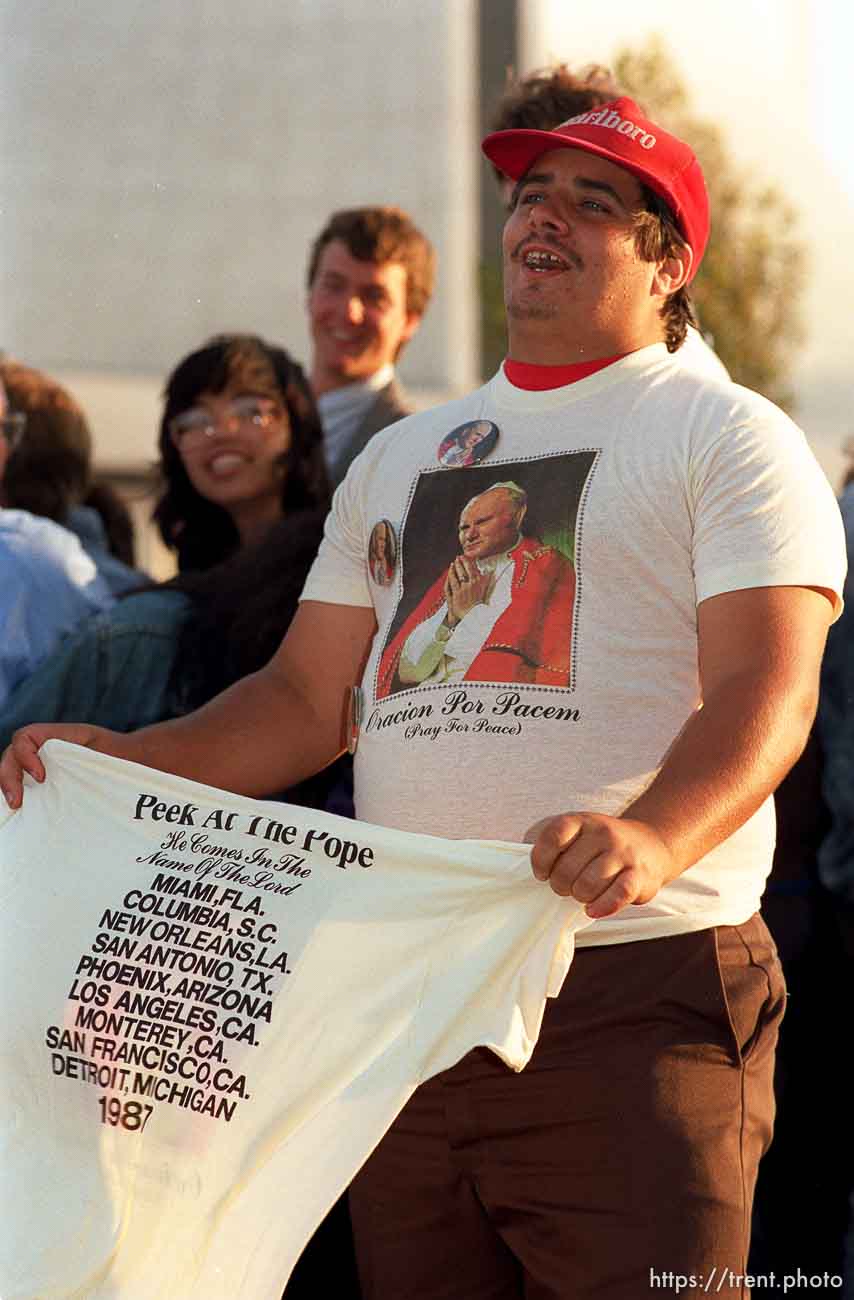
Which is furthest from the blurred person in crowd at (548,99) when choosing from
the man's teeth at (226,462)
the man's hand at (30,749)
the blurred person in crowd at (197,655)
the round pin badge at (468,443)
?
the man's hand at (30,749)

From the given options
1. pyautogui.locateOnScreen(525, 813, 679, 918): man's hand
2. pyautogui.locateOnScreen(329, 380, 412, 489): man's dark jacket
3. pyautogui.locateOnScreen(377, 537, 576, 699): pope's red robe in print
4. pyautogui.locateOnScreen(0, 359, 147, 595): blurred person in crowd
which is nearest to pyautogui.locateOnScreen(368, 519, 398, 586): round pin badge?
pyautogui.locateOnScreen(377, 537, 576, 699): pope's red robe in print

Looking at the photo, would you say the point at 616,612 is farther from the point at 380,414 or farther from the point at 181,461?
the point at 380,414

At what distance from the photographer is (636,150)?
238 centimetres

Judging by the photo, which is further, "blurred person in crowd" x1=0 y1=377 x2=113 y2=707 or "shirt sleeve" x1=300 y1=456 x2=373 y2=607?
"blurred person in crowd" x1=0 y1=377 x2=113 y2=707

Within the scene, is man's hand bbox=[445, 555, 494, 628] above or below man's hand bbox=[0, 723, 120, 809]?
above

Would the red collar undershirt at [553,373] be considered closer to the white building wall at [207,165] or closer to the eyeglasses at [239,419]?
the eyeglasses at [239,419]

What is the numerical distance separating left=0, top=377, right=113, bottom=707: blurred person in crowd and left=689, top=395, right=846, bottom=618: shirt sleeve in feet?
5.75

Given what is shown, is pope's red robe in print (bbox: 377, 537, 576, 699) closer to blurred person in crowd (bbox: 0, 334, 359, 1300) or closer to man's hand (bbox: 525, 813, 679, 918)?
man's hand (bbox: 525, 813, 679, 918)

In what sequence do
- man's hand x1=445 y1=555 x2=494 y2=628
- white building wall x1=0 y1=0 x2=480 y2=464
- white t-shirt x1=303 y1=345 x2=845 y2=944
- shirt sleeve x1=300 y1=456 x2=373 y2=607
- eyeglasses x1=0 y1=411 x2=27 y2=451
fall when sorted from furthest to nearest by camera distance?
1. white building wall x1=0 y1=0 x2=480 y2=464
2. eyeglasses x1=0 y1=411 x2=27 y2=451
3. shirt sleeve x1=300 y1=456 x2=373 y2=607
4. man's hand x1=445 y1=555 x2=494 y2=628
5. white t-shirt x1=303 y1=345 x2=845 y2=944

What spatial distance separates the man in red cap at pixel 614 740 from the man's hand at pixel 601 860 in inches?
0.4

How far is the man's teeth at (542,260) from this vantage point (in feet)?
7.77

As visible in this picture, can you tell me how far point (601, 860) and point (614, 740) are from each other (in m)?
0.36

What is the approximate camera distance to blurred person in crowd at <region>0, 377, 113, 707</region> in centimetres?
349

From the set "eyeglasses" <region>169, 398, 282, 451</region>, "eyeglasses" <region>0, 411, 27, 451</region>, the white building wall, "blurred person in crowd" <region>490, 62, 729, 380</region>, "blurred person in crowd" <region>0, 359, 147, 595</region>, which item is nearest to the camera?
"blurred person in crowd" <region>490, 62, 729, 380</region>
